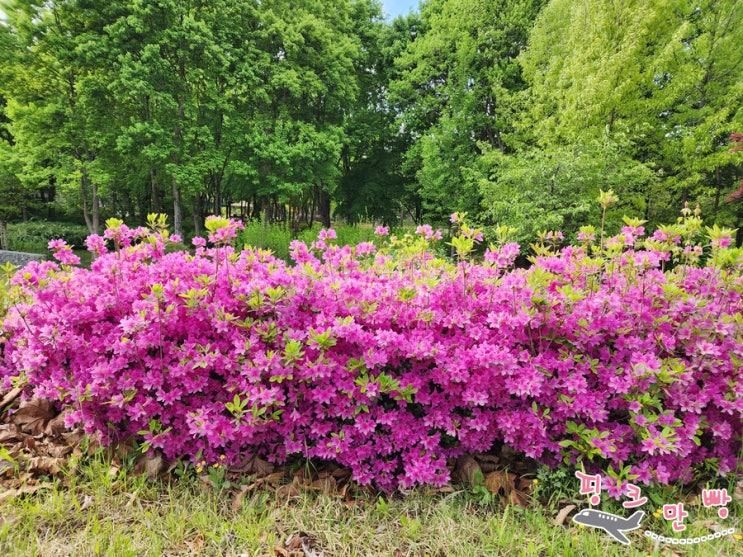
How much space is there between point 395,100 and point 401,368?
16.0m

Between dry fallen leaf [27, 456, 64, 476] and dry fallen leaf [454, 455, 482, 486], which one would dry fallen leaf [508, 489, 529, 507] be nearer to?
dry fallen leaf [454, 455, 482, 486]

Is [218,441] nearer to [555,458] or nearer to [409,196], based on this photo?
[555,458]

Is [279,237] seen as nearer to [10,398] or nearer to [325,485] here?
[10,398]

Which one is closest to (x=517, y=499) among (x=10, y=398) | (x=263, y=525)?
(x=263, y=525)

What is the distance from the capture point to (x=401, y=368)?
7.04 feet

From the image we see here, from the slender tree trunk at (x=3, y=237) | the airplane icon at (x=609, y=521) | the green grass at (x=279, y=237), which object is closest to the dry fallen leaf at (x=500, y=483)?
the airplane icon at (x=609, y=521)

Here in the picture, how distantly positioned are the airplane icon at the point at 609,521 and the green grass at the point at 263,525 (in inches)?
1.8

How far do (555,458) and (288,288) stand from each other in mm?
1566

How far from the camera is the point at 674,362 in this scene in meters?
1.93

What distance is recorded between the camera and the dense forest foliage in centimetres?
852

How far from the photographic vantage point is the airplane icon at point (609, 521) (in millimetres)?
1820

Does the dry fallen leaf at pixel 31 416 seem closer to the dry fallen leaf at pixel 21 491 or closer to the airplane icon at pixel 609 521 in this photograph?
the dry fallen leaf at pixel 21 491

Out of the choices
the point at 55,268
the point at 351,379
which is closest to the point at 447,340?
the point at 351,379

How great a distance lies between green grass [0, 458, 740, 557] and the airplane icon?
5 centimetres
